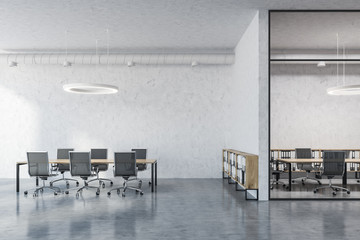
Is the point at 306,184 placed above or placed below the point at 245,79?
below

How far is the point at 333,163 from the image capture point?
6.46 m

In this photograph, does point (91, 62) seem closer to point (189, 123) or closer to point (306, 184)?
point (189, 123)

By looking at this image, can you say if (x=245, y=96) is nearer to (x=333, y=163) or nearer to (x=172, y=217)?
(x=333, y=163)

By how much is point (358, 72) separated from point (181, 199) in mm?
7323

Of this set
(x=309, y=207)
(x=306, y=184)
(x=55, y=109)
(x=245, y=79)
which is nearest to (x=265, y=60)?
(x=245, y=79)

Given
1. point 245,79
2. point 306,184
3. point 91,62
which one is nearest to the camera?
point 245,79

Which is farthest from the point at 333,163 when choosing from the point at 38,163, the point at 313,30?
the point at 38,163

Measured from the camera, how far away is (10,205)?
552cm

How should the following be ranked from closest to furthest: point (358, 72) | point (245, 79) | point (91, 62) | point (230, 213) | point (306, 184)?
point (230, 213), point (245, 79), point (306, 184), point (91, 62), point (358, 72)

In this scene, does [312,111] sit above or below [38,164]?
above

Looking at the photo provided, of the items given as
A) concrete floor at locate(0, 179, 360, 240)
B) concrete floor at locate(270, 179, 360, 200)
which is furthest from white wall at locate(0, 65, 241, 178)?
concrete floor at locate(0, 179, 360, 240)

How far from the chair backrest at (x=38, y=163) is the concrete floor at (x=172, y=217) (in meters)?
0.52

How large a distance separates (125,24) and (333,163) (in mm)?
5619

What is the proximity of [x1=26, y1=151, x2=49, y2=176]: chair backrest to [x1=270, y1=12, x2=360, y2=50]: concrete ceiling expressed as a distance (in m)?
5.92
